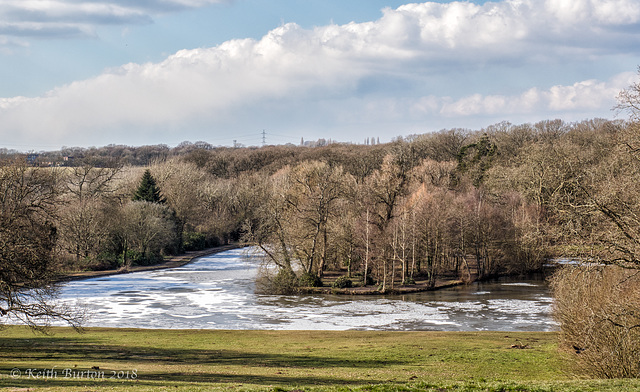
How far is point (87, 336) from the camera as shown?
26.1 metres

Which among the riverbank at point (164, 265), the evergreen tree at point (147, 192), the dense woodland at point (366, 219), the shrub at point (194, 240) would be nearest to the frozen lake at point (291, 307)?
the riverbank at point (164, 265)

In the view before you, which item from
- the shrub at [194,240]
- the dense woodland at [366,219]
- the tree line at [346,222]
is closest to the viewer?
the tree line at [346,222]

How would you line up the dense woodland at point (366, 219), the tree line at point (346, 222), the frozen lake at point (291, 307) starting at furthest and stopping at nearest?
the dense woodland at point (366, 219) < the tree line at point (346, 222) < the frozen lake at point (291, 307)

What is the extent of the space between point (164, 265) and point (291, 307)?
27452mm

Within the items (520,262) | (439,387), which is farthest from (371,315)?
(520,262)

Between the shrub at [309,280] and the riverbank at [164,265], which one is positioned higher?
the shrub at [309,280]

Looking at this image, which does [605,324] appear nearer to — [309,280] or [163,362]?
[163,362]

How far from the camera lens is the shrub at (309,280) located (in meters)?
A: 45.9

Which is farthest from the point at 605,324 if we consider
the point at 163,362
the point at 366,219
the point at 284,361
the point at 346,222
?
the point at 346,222

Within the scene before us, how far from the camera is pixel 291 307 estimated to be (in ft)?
126

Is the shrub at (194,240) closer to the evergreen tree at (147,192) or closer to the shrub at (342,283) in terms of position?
the evergreen tree at (147,192)

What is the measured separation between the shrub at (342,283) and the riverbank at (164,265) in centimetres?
2287

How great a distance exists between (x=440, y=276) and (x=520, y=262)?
28.9ft

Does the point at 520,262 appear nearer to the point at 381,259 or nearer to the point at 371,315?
the point at 381,259
